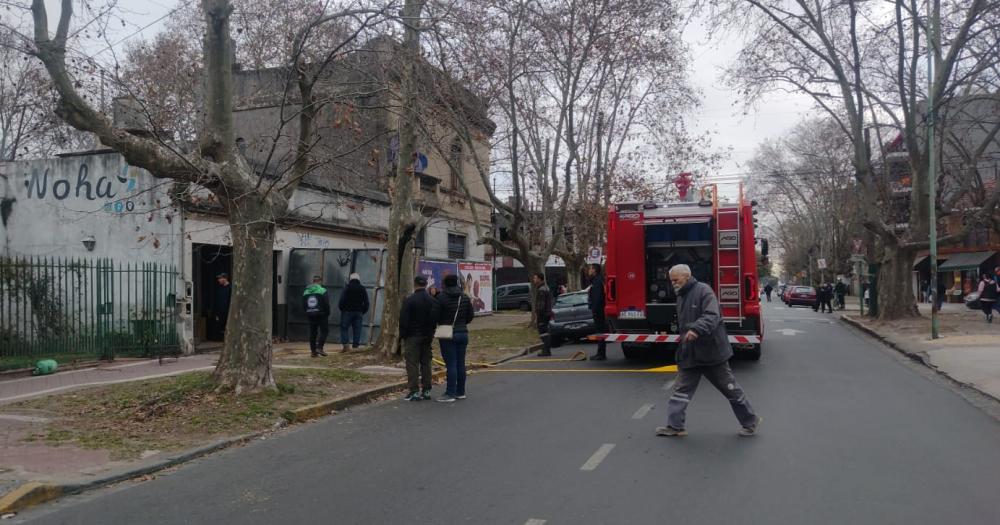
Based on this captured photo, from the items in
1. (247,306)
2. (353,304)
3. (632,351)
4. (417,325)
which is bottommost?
(632,351)

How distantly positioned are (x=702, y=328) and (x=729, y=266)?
5961 mm

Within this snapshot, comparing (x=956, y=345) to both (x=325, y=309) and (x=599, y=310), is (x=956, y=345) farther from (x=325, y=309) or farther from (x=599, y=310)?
(x=325, y=309)

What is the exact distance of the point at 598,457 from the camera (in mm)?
7066

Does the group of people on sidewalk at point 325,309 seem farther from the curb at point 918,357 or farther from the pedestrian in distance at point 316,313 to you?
the curb at point 918,357

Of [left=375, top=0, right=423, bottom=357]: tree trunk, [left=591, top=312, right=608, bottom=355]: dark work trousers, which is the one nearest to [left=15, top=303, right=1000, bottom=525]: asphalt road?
[left=375, top=0, right=423, bottom=357]: tree trunk

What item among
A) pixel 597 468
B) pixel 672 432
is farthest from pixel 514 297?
pixel 597 468

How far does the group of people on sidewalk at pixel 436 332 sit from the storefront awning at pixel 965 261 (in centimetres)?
3941

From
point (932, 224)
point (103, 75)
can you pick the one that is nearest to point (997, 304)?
point (932, 224)

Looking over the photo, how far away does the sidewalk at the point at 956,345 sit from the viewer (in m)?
12.1

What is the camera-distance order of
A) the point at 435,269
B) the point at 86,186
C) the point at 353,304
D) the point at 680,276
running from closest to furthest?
1. the point at 680,276
2. the point at 353,304
3. the point at 86,186
4. the point at 435,269

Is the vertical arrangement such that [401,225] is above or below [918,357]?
above

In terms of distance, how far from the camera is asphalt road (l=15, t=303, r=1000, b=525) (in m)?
5.53

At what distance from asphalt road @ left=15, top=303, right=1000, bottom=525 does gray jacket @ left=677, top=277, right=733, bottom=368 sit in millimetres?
784

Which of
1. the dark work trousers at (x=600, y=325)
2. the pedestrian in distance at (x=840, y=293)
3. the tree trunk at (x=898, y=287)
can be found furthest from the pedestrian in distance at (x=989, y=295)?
the pedestrian in distance at (x=840, y=293)
